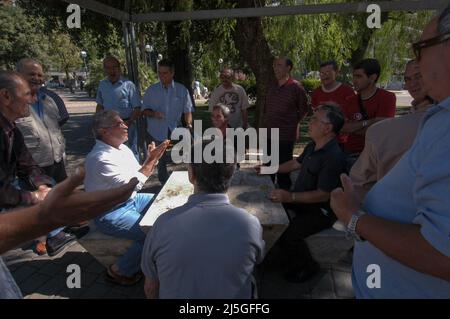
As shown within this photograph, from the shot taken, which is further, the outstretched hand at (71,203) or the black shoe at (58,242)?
the black shoe at (58,242)

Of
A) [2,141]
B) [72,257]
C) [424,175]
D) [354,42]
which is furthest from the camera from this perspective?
[354,42]

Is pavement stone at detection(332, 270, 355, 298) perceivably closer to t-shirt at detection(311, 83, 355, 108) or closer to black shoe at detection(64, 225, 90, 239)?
t-shirt at detection(311, 83, 355, 108)

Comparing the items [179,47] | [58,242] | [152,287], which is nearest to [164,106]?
[58,242]

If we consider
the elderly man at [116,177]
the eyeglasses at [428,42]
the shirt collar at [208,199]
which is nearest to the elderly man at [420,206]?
the eyeglasses at [428,42]

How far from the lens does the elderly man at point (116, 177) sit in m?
2.56

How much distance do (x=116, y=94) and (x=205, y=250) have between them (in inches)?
156

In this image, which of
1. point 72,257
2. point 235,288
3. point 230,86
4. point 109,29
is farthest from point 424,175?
point 109,29

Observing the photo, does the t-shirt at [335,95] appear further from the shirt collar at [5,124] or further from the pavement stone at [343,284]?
the shirt collar at [5,124]

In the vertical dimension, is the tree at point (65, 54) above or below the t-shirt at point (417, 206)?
above

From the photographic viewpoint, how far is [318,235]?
9.18ft

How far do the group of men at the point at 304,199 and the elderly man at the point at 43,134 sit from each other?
2 centimetres

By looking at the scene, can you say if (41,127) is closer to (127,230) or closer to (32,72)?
(32,72)

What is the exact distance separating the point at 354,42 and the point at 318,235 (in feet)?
31.8
